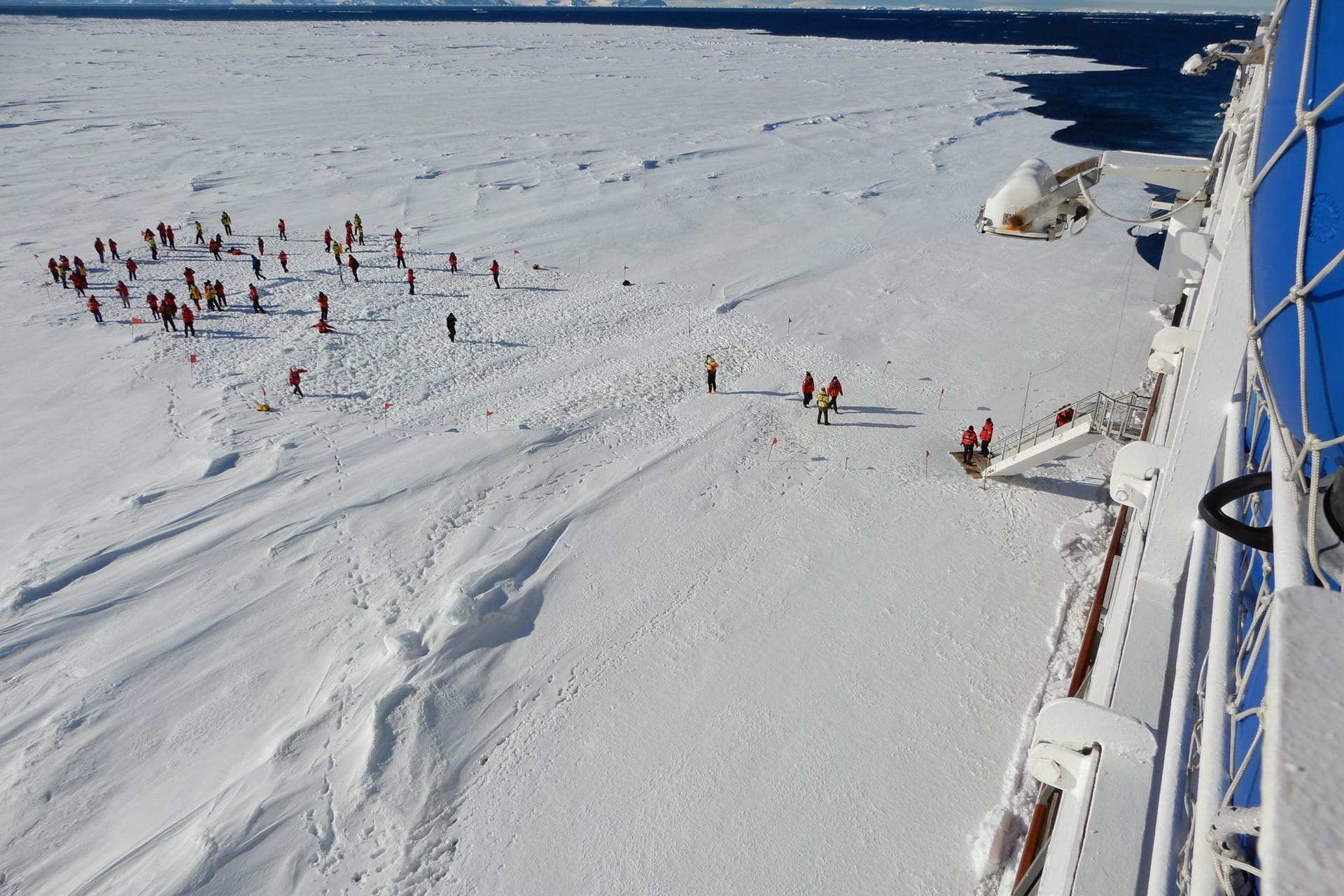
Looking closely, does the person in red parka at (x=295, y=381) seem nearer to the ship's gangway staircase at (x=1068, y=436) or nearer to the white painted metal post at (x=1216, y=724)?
the ship's gangway staircase at (x=1068, y=436)

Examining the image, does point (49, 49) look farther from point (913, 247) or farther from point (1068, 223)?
point (1068, 223)

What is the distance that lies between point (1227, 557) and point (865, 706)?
237 inches

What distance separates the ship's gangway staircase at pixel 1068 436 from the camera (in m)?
12.8

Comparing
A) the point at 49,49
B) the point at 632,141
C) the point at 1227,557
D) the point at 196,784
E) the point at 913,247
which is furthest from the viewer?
the point at 49,49

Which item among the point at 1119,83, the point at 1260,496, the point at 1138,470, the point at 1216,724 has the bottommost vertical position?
the point at 1138,470

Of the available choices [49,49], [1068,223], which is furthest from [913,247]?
[49,49]

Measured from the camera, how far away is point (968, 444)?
14.9m

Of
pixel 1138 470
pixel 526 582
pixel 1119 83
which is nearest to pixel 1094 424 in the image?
pixel 1138 470

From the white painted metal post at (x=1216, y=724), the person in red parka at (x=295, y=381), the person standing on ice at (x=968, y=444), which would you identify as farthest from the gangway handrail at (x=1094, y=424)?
the person in red parka at (x=295, y=381)

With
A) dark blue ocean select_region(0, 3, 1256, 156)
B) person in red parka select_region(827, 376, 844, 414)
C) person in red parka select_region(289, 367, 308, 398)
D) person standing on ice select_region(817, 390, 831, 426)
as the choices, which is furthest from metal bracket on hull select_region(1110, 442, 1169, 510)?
dark blue ocean select_region(0, 3, 1256, 156)

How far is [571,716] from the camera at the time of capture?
390 inches

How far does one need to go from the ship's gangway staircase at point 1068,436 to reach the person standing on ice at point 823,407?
137 inches

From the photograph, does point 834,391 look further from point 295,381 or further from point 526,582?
point 295,381

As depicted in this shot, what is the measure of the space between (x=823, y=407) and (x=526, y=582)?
7.83m
